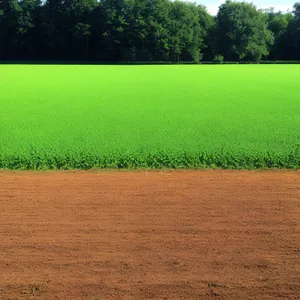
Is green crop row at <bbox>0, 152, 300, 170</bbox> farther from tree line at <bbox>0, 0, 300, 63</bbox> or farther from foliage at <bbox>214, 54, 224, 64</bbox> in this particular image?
foliage at <bbox>214, 54, 224, 64</bbox>

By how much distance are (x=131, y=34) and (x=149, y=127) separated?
65464mm

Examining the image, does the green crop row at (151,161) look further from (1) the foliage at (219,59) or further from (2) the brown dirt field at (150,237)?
(1) the foliage at (219,59)

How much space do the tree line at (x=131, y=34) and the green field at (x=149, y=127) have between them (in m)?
51.8

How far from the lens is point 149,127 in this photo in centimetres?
1570

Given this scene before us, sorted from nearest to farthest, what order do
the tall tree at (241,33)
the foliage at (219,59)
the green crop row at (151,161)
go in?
the green crop row at (151,161) → the foliage at (219,59) → the tall tree at (241,33)

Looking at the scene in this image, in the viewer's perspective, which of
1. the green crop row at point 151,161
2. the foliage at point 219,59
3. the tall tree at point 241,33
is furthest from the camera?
the tall tree at point 241,33

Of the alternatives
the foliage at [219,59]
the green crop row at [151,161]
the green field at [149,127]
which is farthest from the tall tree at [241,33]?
the green crop row at [151,161]

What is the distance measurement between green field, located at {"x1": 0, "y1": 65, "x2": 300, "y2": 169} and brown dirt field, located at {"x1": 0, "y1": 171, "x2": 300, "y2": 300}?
1.42 meters

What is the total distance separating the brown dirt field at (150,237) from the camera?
17.5 ft

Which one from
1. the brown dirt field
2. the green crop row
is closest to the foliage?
the green crop row

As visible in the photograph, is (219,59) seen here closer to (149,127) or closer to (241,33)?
(241,33)

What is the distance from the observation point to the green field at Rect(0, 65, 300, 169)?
36.8 feet

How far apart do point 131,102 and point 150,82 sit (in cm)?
1144

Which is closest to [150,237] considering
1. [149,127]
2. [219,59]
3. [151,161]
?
[151,161]
